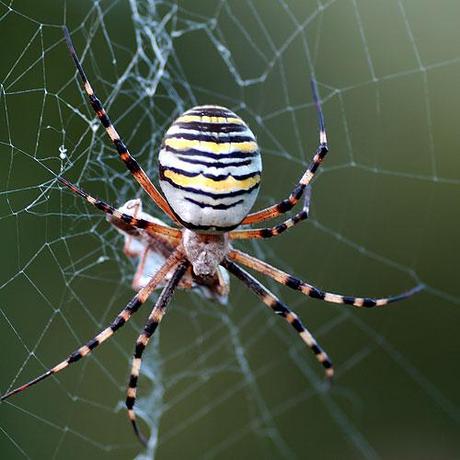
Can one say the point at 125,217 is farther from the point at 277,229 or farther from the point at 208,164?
the point at 277,229

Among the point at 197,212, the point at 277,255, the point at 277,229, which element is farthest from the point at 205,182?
the point at 277,255

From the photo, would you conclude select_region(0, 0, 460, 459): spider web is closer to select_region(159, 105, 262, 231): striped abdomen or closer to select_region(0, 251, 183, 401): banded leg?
select_region(0, 251, 183, 401): banded leg

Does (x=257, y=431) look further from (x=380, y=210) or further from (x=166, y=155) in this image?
(x=166, y=155)

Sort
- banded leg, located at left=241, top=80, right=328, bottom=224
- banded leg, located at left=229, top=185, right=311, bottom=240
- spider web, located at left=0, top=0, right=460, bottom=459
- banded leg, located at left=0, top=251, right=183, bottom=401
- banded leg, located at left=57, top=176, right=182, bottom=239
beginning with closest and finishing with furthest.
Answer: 1. banded leg, located at left=57, top=176, right=182, bottom=239
2. banded leg, located at left=0, top=251, right=183, bottom=401
3. banded leg, located at left=241, top=80, right=328, bottom=224
4. banded leg, located at left=229, top=185, right=311, bottom=240
5. spider web, located at left=0, top=0, right=460, bottom=459

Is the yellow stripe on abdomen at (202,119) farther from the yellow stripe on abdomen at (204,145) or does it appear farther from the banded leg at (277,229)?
the banded leg at (277,229)

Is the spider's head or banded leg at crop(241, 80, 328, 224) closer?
banded leg at crop(241, 80, 328, 224)

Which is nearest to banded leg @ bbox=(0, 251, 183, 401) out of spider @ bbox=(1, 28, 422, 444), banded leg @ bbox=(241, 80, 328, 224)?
spider @ bbox=(1, 28, 422, 444)

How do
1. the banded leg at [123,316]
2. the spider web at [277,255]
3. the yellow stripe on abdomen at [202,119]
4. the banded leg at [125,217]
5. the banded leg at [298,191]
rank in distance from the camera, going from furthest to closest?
the spider web at [277,255], the banded leg at [298,191], the banded leg at [123,316], the banded leg at [125,217], the yellow stripe on abdomen at [202,119]

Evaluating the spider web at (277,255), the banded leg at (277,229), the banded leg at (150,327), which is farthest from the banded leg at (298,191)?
the spider web at (277,255)
